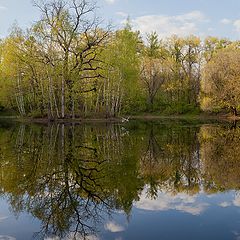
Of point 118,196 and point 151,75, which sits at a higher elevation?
point 151,75

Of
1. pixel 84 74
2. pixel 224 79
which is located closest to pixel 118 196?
pixel 84 74

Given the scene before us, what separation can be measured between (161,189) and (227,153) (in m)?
7.31

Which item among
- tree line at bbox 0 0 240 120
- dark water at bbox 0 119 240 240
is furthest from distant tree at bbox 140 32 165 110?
dark water at bbox 0 119 240 240

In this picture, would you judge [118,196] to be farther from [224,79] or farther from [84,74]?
[224,79]

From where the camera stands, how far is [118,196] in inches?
336

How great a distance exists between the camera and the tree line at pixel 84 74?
131ft

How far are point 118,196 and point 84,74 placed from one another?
37.5m

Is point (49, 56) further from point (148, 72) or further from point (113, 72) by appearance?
point (148, 72)

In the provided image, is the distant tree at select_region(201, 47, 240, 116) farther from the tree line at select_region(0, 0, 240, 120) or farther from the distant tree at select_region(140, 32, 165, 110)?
the distant tree at select_region(140, 32, 165, 110)

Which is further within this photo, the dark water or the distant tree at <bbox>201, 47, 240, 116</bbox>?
the distant tree at <bbox>201, 47, 240, 116</bbox>

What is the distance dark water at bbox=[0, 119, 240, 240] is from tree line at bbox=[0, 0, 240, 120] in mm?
26819

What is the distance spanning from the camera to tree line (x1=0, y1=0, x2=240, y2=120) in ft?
131

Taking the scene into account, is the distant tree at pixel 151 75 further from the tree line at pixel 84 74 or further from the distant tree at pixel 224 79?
the distant tree at pixel 224 79

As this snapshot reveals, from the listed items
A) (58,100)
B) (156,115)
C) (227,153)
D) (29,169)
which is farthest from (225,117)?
(29,169)
